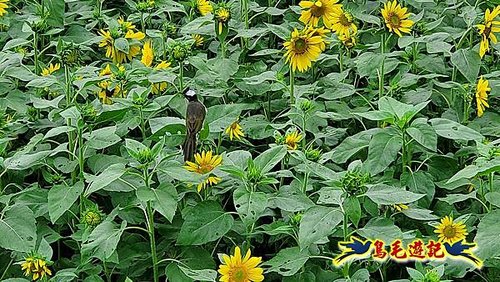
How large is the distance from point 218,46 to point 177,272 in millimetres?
1011

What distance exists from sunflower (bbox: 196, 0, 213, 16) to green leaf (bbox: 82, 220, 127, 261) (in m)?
0.96

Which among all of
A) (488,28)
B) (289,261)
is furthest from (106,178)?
(488,28)

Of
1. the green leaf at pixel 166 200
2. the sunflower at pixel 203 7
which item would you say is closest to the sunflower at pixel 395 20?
the sunflower at pixel 203 7

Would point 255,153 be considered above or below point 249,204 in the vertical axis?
below

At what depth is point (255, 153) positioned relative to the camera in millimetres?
1996

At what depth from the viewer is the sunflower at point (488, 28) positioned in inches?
81.4

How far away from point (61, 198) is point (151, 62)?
0.67m

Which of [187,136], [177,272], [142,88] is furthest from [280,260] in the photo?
[142,88]

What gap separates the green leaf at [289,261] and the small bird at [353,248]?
6 centimetres

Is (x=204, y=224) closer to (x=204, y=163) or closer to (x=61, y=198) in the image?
(x=204, y=163)

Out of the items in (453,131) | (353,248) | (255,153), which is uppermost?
(453,131)

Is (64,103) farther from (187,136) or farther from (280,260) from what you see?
(280,260)

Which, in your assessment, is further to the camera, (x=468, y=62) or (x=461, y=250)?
(x=468, y=62)

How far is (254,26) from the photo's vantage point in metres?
2.53
